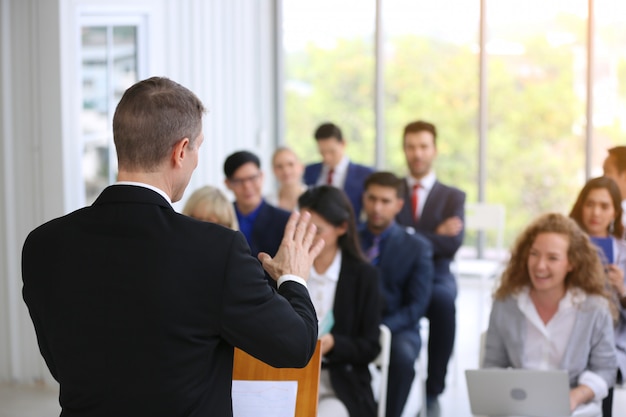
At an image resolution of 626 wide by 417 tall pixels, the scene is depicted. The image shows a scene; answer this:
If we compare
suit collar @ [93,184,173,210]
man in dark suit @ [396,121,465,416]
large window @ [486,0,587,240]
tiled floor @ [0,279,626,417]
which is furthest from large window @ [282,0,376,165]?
suit collar @ [93,184,173,210]

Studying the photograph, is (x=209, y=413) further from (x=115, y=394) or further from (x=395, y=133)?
(x=395, y=133)

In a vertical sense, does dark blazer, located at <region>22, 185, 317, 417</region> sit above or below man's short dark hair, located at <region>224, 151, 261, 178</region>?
below

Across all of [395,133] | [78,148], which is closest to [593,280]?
[78,148]

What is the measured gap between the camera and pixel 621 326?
13.8 ft

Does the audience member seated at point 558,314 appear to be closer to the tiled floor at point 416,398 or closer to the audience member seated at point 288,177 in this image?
the tiled floor at point 416,398

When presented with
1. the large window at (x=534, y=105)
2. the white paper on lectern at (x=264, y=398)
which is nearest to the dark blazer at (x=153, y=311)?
the white paper on lectern at (x=264, y=398)

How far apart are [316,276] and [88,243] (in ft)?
8.19

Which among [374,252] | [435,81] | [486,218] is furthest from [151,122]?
[435,81]

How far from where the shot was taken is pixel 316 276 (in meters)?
4.36

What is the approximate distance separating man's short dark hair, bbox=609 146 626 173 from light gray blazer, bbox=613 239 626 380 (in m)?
0.46

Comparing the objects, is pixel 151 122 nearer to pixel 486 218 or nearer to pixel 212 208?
pixel 212 208

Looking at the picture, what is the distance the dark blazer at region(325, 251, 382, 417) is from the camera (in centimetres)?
404

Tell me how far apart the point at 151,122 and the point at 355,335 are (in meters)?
2.48

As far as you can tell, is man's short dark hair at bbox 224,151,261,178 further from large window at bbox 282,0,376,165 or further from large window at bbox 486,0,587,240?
large window at bbox 486,0,587,240
